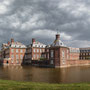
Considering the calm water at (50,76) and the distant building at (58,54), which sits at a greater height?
the distant building at (58,54)

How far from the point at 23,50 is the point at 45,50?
11837mm

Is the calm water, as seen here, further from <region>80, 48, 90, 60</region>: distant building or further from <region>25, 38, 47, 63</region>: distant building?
<region>80, 48, 90, 60</region>: distant building

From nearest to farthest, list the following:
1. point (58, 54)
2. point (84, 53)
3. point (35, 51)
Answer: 1. point (58, 54)
2. point (35, 51)
3. point (84, 53)

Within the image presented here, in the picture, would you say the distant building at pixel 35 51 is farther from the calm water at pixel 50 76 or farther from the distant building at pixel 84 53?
the calm water at pixel 50 76

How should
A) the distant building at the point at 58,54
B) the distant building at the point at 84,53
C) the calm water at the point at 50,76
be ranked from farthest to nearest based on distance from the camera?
the distant building at the point at 84,53, the distant building at the point at 58,54, the calm water at the point at 50,76

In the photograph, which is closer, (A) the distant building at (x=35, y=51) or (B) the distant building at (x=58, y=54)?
(B) the distant building at (x=58, y=54)

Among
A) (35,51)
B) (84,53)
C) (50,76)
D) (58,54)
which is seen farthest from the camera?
(84,53)

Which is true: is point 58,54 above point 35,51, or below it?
below

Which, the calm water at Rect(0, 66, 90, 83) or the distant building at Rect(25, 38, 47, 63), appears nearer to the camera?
the calm water at Rect(0, 66, 90, 83)

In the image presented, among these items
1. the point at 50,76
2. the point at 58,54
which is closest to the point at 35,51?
the point at 58,54

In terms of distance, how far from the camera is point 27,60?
6319 cm

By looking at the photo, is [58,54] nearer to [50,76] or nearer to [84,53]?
[50,76]

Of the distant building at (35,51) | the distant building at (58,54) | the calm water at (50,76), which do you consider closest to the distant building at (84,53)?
the distant building at (35,51)

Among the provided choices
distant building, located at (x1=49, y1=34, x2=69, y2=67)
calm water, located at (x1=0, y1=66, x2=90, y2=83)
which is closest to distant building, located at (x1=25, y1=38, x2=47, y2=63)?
distant building, located at (x1=49, y1=34, x2=69, y2=67)
